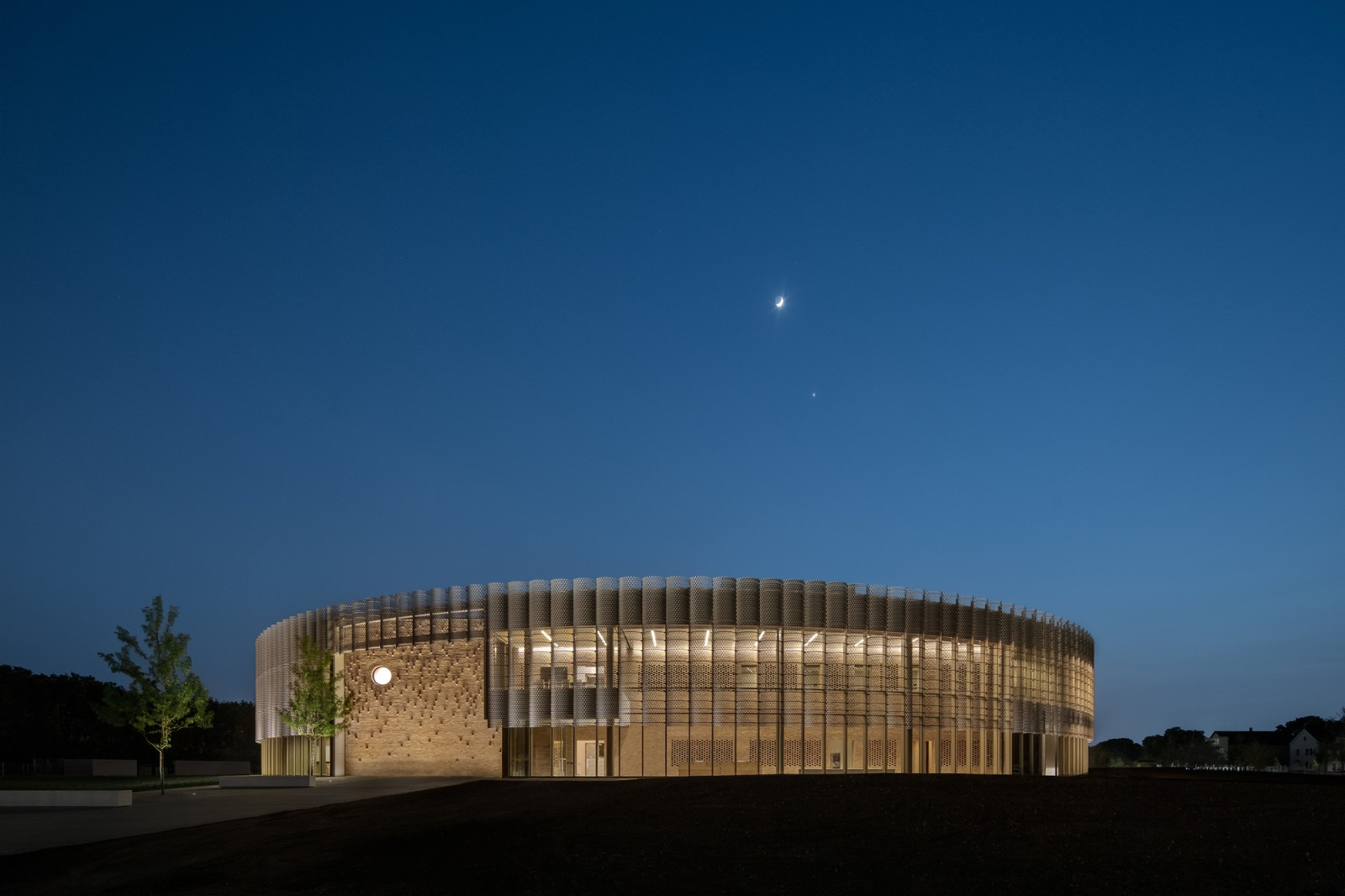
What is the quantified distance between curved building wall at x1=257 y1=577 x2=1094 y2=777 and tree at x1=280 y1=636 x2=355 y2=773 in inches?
49.3

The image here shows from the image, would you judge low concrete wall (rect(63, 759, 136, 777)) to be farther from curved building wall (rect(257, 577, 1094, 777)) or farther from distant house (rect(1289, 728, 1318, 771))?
distant house (rect(1289, 728, 1318, 771))

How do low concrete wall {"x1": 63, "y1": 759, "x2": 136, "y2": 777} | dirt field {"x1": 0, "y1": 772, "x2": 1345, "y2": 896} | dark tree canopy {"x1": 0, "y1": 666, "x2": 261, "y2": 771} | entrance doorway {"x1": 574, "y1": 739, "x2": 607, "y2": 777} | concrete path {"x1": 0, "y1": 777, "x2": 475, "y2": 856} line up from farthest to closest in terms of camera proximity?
dark tree canopy {"x1": 0, "y1": 666, "x2": 261, "y2": 771} < low concrete wall {"x1": 63, "y1": 759, "x2": 136, "y2": 777} < entrance doorway {"x1": 574, "y1": 739, "x2": 607, "y2": 777} < concrete path {"x1": 0, "y1": 777, "x2": 475, "y2": 856} < dirt field {"x1": 0, "y1": 772, "x2": 1345, "y2": 896}

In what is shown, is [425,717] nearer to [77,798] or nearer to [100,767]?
[77,798]

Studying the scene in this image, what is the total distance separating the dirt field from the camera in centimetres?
1998

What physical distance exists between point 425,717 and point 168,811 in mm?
15357

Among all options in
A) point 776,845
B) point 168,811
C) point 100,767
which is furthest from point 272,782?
point 100,767

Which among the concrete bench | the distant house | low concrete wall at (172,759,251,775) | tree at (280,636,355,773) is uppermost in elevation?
tree at (280,636,355,773)

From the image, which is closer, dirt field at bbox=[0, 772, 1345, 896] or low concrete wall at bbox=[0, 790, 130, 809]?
Result: dirt field at bbox=[0, 772, 1345, 896]

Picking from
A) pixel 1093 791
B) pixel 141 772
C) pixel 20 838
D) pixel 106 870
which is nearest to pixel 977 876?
pixel 1093 791

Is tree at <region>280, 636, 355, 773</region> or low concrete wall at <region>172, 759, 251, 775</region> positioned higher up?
tree at <region>280, 636, 355, 773</region>

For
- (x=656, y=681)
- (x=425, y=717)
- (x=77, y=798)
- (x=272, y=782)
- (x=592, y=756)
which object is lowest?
(x=272, y=782)

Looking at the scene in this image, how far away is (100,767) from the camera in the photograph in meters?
77.4

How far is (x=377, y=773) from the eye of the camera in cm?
4903

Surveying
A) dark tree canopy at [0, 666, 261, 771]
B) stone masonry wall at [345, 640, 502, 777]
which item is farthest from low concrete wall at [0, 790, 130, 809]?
dark tree canopy at [0, 666, 261, 771]
